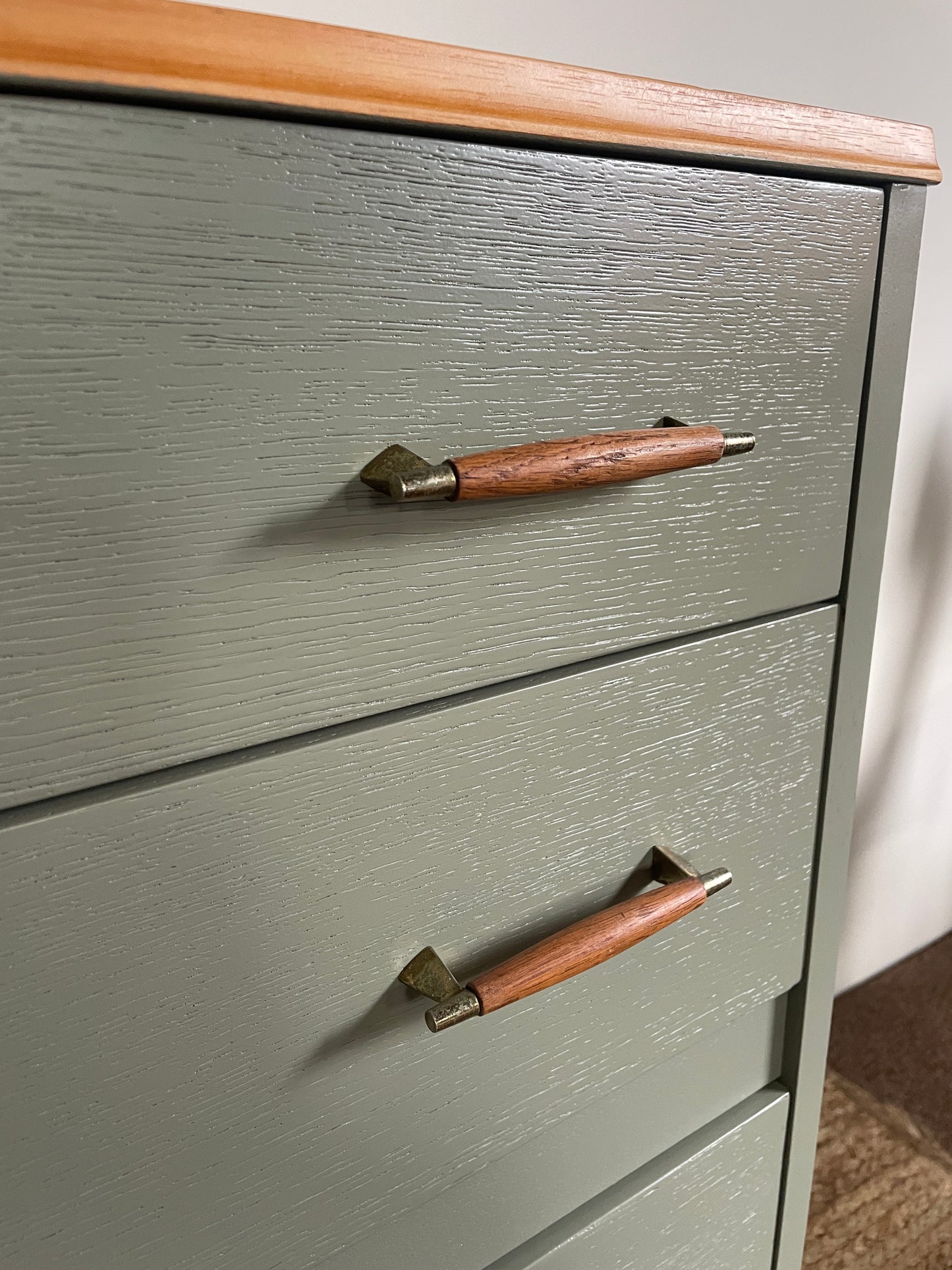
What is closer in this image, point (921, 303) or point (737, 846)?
point (737, 846)

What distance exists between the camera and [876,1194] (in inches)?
35.9

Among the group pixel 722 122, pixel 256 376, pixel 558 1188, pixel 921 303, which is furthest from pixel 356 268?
pixel 921 303

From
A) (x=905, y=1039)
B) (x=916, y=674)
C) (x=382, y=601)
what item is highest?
(x=382, y=601)

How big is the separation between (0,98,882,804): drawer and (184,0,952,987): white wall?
0.41 metres

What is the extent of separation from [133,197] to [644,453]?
0.61 ft

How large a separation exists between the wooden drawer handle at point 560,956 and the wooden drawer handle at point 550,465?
0.18 metres

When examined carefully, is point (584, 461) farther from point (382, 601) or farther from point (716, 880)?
point (716, 880)

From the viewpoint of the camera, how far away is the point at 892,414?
1.52ft

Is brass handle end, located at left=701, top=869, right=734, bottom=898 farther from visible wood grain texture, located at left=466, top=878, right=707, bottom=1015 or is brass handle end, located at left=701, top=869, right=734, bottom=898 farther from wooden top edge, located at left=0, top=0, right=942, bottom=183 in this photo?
wooden top edge, located at left=0, top=0, right=942, bottom=183

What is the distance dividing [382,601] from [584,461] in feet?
0.29

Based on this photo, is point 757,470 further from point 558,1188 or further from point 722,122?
point 558,1188

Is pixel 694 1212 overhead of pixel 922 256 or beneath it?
beneath

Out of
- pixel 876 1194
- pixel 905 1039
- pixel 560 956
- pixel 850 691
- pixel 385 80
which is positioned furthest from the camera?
pixel 905 1039

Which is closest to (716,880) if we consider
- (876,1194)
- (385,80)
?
(385,80)
